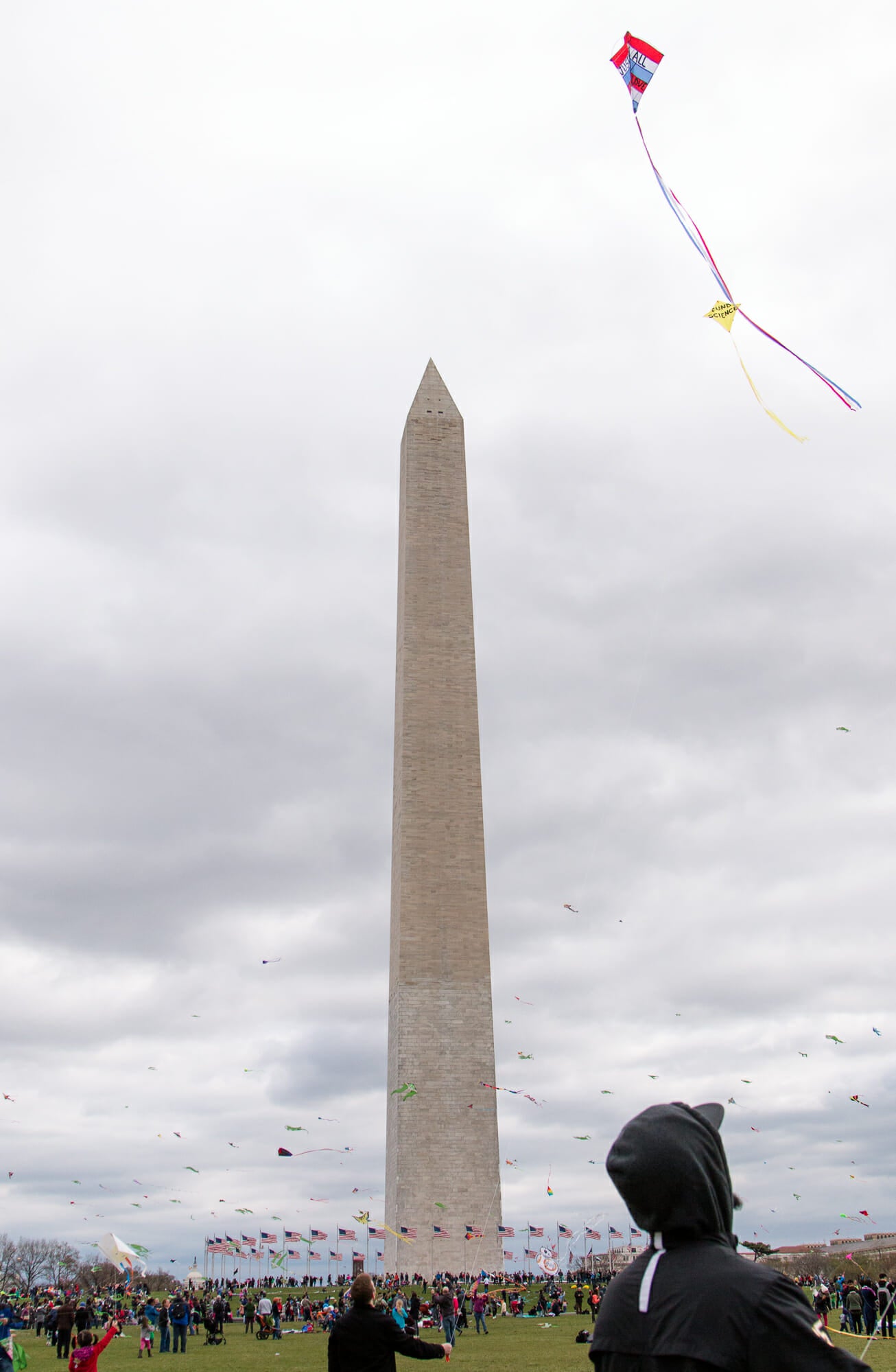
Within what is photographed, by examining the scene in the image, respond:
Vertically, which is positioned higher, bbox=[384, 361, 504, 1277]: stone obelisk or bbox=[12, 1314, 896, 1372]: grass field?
bbox=[384, 361, 504, 1277]: stone obelisk

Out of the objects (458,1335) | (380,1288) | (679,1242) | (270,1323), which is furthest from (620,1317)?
(380,1288)

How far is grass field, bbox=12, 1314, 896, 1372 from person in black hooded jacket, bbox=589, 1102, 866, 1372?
12.5m

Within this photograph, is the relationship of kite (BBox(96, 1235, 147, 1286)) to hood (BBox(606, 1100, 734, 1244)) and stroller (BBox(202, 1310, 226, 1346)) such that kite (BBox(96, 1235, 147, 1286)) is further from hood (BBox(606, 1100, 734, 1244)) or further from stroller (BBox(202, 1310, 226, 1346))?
hood (BBox(606, 1100, 734, 1244))

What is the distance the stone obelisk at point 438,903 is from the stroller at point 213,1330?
8.23 m

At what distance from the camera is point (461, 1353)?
20.7 m

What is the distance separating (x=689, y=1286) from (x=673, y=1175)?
21 cm

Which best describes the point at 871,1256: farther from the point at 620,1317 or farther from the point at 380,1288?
the point at 620,1317

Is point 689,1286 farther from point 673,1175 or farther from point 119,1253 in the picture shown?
point 119,1253

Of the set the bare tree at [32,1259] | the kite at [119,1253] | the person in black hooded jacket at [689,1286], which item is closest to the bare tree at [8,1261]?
the bare tree at [32,1259]

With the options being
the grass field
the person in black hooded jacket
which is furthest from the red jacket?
the person in black hooded jacket

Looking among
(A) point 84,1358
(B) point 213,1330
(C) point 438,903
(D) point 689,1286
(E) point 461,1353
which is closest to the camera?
(D) point 689,1286

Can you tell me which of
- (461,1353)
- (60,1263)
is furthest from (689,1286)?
(60,1263)

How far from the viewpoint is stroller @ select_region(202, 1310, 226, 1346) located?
1035 inches

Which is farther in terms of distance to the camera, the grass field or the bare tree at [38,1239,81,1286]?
the bare tree at [38,1239,81,1286]
